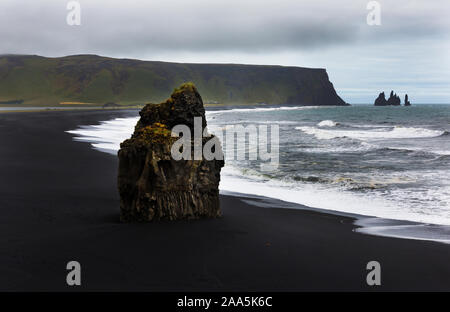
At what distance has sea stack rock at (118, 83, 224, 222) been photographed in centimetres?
788

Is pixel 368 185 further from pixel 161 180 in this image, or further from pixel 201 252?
pixel 201 252

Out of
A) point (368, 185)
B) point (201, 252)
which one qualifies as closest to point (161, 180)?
point (201, 252)

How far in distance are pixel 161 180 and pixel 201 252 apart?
6.27 ft

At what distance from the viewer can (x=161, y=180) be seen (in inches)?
309

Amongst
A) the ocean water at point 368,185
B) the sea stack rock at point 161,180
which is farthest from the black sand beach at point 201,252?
the ocean water at point 368,185

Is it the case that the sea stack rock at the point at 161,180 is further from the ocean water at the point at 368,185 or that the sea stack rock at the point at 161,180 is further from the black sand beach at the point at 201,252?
the ocean water at the point at 368,185

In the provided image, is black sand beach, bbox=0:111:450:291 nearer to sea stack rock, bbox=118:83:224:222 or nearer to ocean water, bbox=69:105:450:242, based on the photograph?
sea stack rock, bbox=118:83:224:222

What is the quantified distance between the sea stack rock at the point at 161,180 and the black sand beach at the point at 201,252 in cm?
35

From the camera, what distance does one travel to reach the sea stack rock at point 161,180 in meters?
7.88
